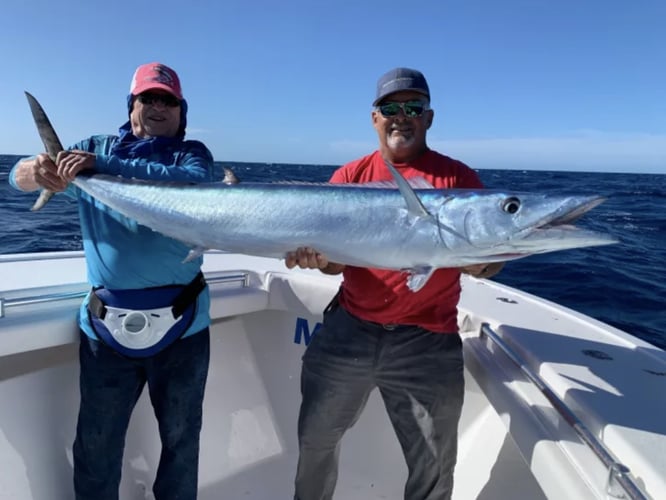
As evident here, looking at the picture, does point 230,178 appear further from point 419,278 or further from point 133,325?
point 419,278

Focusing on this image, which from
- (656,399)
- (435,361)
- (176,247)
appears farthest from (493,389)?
(176,247)

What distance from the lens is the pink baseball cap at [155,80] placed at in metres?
2.29

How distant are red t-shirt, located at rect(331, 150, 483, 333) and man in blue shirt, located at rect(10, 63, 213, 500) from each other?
76cm

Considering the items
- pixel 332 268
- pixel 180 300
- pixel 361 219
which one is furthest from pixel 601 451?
pixel 180 300

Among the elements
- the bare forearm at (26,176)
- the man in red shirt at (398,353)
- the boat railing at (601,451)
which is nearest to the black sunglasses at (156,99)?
the bare forearm at (26,176)

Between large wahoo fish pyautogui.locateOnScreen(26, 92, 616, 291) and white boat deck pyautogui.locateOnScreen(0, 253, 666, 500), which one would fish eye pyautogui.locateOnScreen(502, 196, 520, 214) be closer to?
large wahoo fish pyautogui.locateOnScreen(26, 92, 616, 291)

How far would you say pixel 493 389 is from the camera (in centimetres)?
230

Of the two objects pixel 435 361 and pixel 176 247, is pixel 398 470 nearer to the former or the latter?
pixel 435 361

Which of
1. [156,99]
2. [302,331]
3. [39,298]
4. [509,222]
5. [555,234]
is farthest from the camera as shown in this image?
[302,331]

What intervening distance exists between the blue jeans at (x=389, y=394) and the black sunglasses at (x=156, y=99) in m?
1.29

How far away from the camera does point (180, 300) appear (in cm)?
234

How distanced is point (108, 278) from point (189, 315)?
1.28 ft

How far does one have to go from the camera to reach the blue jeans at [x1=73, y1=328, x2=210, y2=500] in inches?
89.6

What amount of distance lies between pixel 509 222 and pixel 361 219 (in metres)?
0.59
